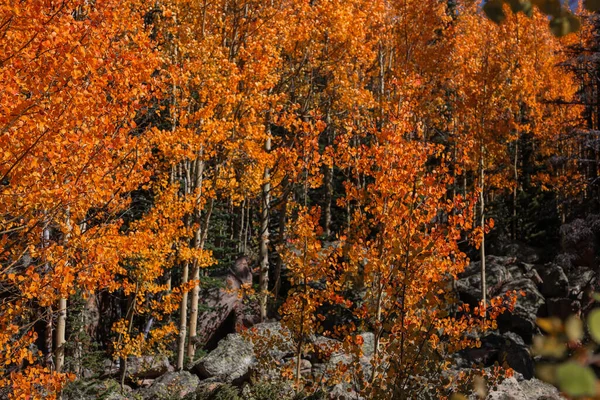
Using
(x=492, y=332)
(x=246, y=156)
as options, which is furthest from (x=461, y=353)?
(x=246, y=156)

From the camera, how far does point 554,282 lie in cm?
1706

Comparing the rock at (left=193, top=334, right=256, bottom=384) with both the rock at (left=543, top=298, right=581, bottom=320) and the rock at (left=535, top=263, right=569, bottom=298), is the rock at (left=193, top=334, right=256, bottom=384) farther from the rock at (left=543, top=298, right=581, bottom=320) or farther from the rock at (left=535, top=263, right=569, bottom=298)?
the rock at (left=535, top=263, right=569, bottom=298)

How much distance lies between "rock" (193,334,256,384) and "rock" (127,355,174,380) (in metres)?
1.10

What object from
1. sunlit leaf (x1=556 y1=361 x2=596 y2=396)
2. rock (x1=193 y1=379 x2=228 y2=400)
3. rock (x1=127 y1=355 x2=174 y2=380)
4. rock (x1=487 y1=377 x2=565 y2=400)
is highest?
sunlit leaf (x1=556 y1=361 x2=596 y2=396)

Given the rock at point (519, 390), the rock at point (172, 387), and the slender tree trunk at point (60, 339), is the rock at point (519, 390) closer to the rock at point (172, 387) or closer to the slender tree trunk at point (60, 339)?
the rock at point (172, 387)

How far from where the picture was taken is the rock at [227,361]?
11.3m

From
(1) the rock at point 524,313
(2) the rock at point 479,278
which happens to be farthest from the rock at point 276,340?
(1) the rock at point 524,313

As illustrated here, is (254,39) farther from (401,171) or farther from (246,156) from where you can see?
(401,171)

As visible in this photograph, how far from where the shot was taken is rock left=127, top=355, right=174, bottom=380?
12.3 metres

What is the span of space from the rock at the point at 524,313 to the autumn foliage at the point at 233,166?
2964 mm

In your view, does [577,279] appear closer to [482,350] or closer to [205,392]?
[482,350]

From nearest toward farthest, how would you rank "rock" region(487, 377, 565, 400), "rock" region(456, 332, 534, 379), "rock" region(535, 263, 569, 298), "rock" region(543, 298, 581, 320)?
"rock" region(487, 377, 565, 400) < "rock" region(456, 332, 534, 379) < "rock" region(543, 298, 581, 320) < "rock" region(535, 263, 569, 298)

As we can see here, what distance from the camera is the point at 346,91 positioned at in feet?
52.1

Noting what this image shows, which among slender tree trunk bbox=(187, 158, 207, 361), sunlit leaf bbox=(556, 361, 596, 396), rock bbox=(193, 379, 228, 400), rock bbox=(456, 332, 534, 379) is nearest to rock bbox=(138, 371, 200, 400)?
rock bbox=(193, 379, 228, 400)
